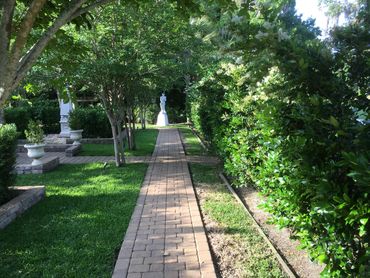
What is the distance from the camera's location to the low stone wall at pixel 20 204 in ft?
18.1

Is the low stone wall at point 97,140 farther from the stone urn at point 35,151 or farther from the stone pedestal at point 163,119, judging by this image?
the stone pedestal at point 163,119

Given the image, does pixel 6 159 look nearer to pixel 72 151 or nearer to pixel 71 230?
pixel 71 230

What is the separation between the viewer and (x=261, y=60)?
2779 millimetres

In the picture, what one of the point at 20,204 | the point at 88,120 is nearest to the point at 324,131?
the point at 20,204

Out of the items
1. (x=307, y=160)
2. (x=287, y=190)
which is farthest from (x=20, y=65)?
(x=287, y=190)

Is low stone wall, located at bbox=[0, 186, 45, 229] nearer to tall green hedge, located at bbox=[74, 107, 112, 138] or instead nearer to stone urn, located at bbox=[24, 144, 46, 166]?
stone urn, located at bbox=[24, 144, 46, 166]

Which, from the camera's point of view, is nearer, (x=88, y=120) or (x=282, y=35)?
(x=282, y=35)

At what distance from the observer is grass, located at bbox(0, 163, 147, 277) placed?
4.13 m

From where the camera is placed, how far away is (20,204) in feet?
19.7

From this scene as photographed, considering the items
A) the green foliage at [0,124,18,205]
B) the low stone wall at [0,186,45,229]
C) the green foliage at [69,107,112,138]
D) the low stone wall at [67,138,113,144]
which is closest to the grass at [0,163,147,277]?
the low stone wall at [0,186,45,229]

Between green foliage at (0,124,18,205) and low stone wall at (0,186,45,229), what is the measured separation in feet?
0.77

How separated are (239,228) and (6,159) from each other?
12.9 ft

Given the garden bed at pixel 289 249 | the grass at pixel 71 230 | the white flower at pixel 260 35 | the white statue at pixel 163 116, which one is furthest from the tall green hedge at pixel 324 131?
the white statue at pixel 163 116

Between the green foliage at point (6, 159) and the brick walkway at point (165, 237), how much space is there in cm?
216
